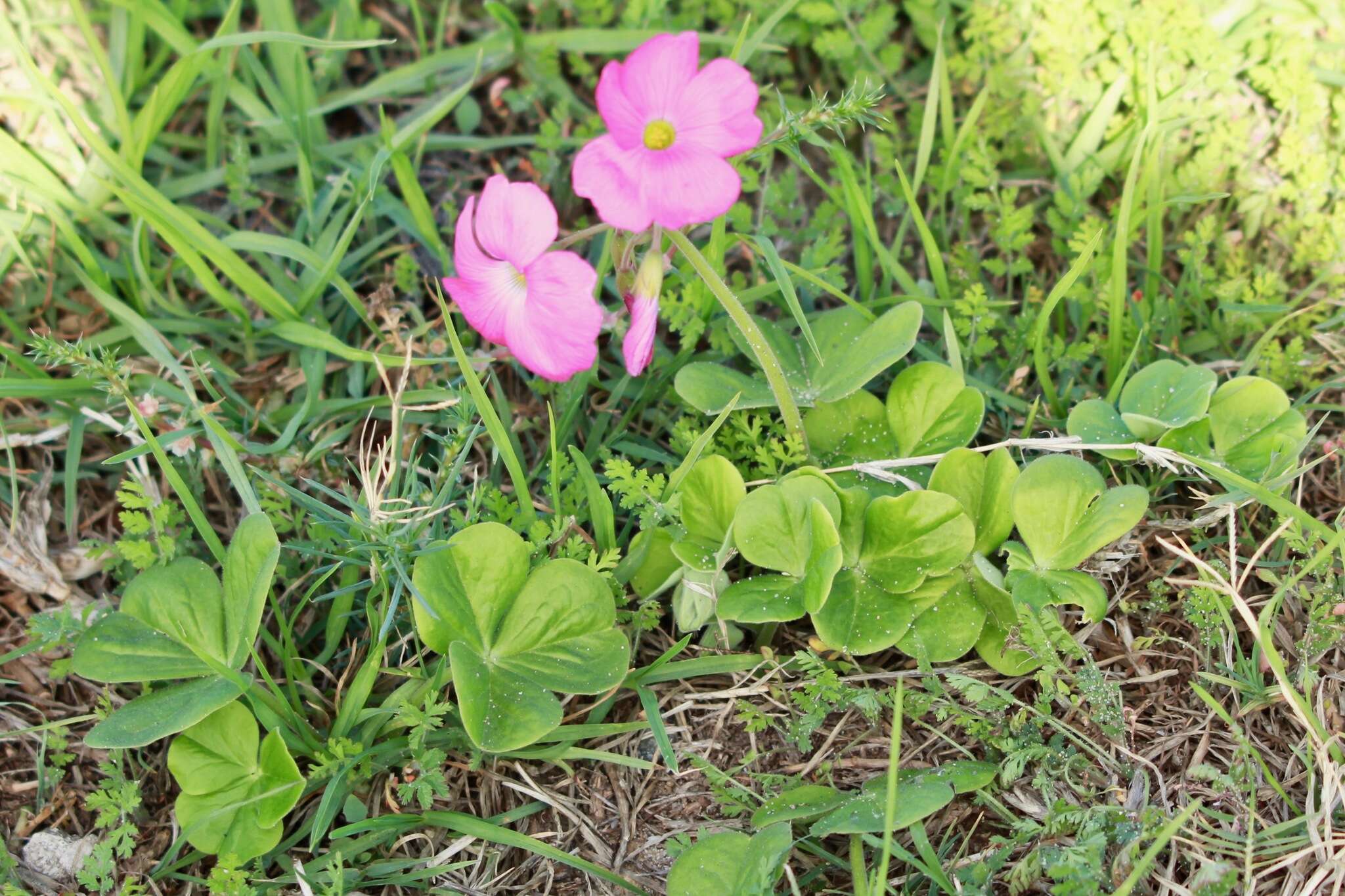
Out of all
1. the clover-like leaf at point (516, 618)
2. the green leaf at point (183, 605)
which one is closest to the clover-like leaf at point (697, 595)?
the clover-like leaf at point (516, 618)

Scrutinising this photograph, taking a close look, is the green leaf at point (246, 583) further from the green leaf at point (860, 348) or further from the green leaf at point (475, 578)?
the green leaf at point (860, 348)

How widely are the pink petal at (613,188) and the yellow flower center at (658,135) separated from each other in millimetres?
61

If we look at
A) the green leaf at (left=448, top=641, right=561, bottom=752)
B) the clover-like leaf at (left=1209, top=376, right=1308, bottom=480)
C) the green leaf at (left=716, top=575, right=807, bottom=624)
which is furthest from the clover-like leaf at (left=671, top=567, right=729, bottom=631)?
the clover-like leaf at (left=1209, top=376, right=1308, bottom=480)

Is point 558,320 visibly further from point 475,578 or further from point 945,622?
point 945,622

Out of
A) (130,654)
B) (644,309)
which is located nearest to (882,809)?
(644,309)

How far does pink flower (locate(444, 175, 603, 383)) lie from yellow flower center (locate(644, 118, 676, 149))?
21cm

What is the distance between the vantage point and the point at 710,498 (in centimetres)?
221

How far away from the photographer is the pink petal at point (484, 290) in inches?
80.9

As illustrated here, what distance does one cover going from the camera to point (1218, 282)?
8.82ft

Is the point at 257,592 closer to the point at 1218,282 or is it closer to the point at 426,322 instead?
the point at 426,322

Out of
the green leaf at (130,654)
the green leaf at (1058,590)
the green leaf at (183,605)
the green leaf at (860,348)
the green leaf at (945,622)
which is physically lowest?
the green leaf at (130,654)

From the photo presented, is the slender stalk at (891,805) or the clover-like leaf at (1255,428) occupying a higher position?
the clover-like leaf at (1255,428)

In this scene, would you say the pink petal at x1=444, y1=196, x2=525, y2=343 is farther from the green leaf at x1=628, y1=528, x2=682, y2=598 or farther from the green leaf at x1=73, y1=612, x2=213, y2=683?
the green leaf at x1=73, y1=612, x2=213, y2=683

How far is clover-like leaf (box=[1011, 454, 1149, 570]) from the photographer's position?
2.10m
